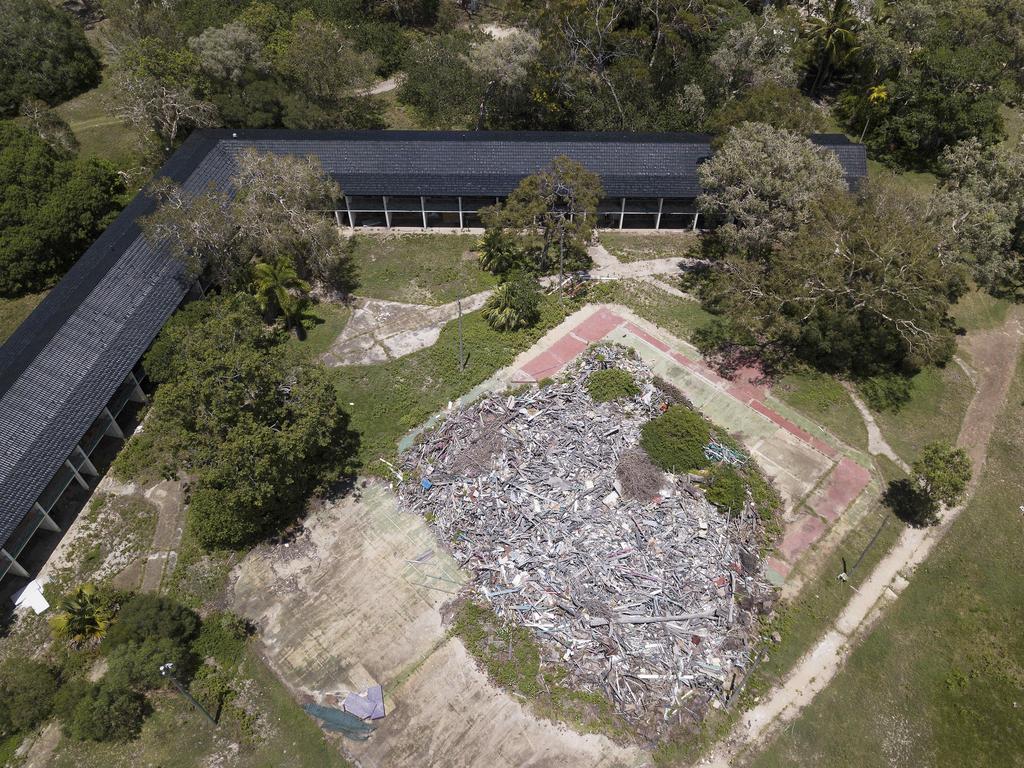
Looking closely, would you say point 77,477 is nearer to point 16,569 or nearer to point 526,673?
point 16,569

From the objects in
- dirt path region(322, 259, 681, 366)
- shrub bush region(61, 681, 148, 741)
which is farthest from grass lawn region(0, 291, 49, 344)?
shrub bush region(61, 681, 148, 741)

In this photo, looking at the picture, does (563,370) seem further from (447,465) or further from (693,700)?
(693,700)

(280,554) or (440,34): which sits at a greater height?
(440,34)

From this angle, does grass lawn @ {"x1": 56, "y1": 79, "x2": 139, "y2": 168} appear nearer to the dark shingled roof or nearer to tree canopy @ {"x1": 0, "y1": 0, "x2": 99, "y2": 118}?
tree canopy @ {"x1": 0, "y1": 0, "x2": 99, "y2": 118}

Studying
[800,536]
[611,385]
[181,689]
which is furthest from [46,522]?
[800,536]

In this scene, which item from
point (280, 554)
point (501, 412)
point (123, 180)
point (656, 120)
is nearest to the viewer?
point (280, 554)

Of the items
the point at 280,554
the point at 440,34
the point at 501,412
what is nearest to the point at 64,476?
the point at 280,554

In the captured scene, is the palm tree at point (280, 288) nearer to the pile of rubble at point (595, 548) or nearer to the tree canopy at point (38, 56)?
the pile of rubble at point (595, 548)
